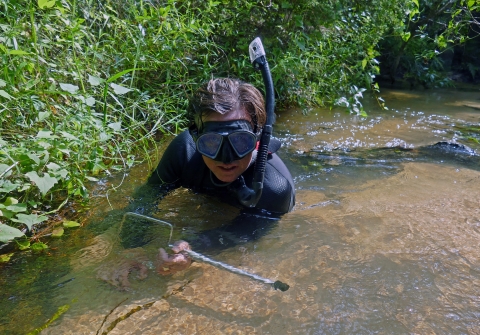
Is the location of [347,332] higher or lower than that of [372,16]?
lower

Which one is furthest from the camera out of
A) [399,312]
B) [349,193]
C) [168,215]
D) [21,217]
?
[349,193]

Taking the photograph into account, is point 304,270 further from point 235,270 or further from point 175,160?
point 175,160

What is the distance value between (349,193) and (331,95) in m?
2.57

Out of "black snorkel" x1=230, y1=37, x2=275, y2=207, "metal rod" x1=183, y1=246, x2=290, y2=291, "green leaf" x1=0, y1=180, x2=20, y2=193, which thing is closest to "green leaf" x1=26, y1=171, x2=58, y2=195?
"green leaf" x1=0, y1=180, x2=20, y2=193

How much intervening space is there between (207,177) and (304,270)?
0.98 metres

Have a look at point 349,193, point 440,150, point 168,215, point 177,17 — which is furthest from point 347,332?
point 177,17

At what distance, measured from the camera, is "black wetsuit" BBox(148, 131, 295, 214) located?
2.52m

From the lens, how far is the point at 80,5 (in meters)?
3.86

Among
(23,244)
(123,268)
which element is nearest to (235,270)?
(123,268)

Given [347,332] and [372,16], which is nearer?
[347,332]

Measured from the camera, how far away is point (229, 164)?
230 centimetres

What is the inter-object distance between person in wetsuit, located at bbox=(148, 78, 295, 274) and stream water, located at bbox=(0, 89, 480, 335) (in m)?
0.14

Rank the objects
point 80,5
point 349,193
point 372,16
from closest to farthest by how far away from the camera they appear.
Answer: point 349,193
point 80,5
point 372,16

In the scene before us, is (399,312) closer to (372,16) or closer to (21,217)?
(21,217)
